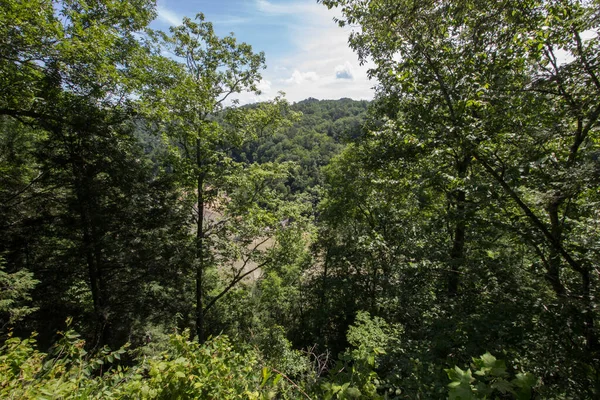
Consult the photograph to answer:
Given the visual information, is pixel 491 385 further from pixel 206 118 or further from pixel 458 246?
pixel 206 118

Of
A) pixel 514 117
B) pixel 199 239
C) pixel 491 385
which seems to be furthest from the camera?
pixel 199 239

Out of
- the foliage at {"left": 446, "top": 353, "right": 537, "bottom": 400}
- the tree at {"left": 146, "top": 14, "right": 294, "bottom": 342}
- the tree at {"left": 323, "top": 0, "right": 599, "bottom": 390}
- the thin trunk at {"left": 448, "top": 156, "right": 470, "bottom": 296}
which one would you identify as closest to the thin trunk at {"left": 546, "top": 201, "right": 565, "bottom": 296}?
the tree at {"left": 323, "top": 0, "right": 599, "bottom": 390}

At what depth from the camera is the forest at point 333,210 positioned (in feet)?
8.72

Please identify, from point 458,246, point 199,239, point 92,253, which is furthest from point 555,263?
point 92,253

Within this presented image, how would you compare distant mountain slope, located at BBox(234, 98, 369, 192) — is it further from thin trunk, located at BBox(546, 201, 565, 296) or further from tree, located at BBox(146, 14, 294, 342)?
thin trunk, located at BBox(546, 201, 565, 296)

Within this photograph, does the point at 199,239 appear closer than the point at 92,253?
No

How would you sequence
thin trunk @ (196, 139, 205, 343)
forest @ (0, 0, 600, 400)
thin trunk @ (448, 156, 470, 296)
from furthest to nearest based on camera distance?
thin trunk @ (196, 139, 205, 343), thin trunk @ (448, 156, 470, 296), forest @ (0, 0, 600, 400)

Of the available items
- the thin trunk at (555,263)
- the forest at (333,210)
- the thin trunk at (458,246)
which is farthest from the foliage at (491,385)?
the thin trunk at (458,246)

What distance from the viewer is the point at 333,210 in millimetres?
13094

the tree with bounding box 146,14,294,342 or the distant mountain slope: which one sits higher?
the distant mountain slope

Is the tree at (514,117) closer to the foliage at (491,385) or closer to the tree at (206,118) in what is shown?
the foliage at (491,385)

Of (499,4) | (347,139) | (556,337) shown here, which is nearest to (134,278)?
(347,139)

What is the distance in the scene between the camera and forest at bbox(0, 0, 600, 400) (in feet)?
8.72

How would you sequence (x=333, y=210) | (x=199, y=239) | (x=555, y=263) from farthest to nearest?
(x=333, y=210), (x=199, y=239), (x=555, y=263)
